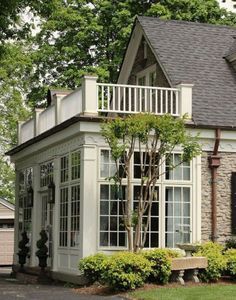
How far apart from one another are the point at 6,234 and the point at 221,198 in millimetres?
20827

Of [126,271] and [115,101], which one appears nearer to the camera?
[126,271]

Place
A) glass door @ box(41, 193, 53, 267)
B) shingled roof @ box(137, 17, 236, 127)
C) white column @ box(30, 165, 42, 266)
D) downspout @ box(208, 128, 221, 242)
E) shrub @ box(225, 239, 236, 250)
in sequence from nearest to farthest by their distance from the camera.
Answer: shrub @ box(225, 239, 236, 250) < downspout @ box(208, 128, 221, 242) < shingled roof @ box(137, 17, 236, 127) < glass door @ box(41, 193, 53, 267) < white column @ box(30, 165, 42, 266)

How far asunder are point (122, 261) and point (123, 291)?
0.63 metres

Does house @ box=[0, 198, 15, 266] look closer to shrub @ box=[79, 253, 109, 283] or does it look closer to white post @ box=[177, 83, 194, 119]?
white post @ box=[177, 83, 194, 119]

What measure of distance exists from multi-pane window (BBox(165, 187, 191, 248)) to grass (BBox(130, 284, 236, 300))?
274 centimetres

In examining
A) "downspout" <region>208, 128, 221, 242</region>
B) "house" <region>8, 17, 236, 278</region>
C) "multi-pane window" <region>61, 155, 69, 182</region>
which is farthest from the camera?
"multi-pane window" <region>61, 155, 69, 182</region>

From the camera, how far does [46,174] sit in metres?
22.4

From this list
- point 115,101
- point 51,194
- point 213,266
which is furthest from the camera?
point 51,194

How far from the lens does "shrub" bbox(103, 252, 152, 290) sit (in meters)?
16.1

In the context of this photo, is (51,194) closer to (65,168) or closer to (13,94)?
(65,168)

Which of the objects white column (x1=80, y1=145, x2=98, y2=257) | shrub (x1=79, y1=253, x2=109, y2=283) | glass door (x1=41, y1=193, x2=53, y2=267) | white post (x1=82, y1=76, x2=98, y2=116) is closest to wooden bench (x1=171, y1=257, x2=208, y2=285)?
shrub (x1=79, y1=253, x2=109, y2=283)

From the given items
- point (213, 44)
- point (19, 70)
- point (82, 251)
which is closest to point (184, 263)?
point (82, 251)

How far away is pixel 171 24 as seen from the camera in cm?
2509

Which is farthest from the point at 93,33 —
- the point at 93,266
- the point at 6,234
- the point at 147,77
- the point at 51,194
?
the point at 93,266
